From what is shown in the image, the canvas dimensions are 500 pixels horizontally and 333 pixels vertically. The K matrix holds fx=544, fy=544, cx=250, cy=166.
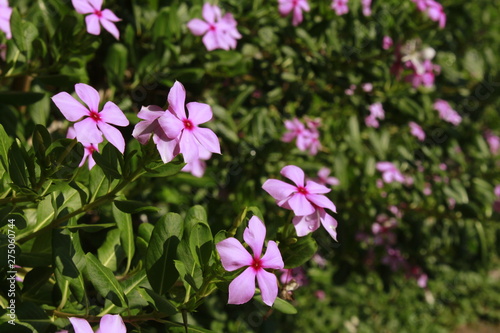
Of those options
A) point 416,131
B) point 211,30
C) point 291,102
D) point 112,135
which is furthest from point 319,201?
point 416,131

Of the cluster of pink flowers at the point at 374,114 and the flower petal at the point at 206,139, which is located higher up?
the flower petal at the point at 206,139

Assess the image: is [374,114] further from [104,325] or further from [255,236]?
[104,325]

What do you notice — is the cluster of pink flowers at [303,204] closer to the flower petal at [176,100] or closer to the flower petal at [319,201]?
the flower petal at [319,201]

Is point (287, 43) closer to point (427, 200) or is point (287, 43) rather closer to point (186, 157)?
point (427, 200)

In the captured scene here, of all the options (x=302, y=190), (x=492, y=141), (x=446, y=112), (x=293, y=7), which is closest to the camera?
(x=302, y=190)

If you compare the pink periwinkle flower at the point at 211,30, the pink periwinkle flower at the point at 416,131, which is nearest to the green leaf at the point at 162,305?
the pink periwinkle flower at the point at 211,30

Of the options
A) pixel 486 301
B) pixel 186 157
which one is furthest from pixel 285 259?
pixel 486 301
